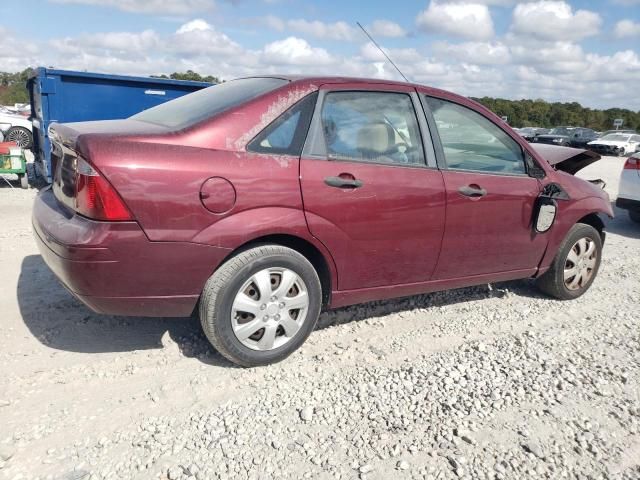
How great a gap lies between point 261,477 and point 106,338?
1642mm

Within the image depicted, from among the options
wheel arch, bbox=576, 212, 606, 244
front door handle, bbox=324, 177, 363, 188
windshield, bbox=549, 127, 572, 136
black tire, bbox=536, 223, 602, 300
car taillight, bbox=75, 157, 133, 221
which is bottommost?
black tire, bbox=536, 223, 602, 300

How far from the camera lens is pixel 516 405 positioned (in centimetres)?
293

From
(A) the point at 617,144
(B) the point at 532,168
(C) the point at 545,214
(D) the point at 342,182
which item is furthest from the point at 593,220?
(A) the point at 617,144

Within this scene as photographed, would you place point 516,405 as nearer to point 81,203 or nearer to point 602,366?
point 602,366

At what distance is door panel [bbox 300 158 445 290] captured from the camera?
3.09 m

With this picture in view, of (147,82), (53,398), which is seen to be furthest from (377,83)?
(147,82)

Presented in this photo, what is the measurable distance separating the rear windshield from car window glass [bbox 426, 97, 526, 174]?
3.91ft

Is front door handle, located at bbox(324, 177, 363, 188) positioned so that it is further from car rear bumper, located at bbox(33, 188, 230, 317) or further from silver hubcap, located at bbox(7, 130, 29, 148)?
silver hubcap, located at bbox(7, 130, 29, 148)

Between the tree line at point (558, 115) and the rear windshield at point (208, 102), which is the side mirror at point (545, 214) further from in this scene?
the tree line at point (558, 115)

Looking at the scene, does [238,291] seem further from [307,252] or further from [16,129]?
[16,129]

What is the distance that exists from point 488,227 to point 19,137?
42.9 feet

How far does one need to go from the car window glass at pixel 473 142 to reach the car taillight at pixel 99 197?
2.16 meters

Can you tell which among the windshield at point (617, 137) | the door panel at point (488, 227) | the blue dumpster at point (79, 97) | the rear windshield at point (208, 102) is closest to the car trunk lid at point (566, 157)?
the door panel at point (488, 227)

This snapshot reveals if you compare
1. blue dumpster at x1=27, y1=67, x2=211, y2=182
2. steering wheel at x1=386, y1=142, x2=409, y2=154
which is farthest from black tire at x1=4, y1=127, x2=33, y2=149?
steering wheel at x1=386, y1=142, x2=409, y2=154
